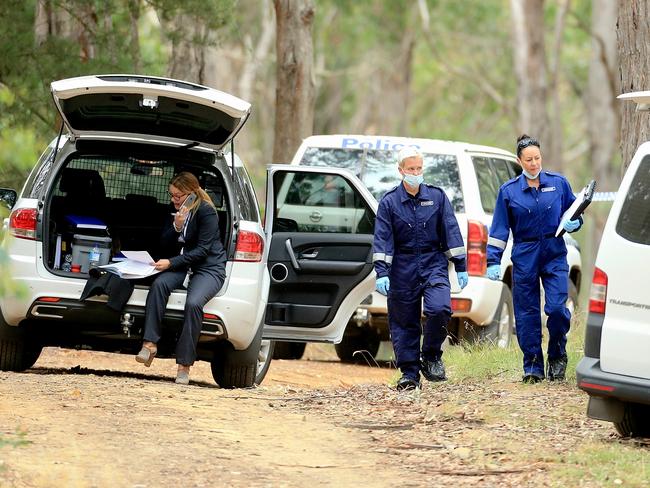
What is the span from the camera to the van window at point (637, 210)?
7.11m

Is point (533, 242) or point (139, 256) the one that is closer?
point (533, 242)

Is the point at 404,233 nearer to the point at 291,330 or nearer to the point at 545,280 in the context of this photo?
the point at 545,280

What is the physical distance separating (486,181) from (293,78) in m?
4.83

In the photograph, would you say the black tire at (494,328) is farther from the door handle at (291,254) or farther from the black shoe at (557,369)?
the black shoe at (557,369)

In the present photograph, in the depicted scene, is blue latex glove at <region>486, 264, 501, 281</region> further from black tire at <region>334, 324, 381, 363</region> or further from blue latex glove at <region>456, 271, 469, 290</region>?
black tire at <region>334, 324, 381, 363</region>

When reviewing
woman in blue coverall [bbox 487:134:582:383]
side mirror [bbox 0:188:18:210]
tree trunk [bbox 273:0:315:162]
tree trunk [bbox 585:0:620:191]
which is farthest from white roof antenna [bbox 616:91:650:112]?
tree trunk [bbox 585:0:620:191]

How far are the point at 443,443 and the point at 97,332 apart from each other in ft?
10.3

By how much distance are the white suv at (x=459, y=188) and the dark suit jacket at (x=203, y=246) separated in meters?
2.21

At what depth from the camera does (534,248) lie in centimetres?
961

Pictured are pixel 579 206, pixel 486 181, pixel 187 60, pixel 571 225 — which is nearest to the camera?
pixel 579 206

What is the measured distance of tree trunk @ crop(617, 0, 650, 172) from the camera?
11344 millimetres

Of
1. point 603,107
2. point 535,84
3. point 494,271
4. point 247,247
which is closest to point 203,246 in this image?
point 247,247

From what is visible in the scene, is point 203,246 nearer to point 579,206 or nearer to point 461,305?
point 579,206

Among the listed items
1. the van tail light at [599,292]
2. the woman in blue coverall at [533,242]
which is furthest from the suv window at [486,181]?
the van tail light at [599,292]
